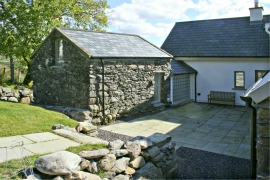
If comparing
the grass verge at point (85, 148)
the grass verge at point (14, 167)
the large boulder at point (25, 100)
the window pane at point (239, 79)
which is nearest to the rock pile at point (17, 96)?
the large boulder at point (25, 100)

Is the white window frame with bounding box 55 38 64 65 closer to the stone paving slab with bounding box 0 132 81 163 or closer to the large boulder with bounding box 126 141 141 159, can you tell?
the stone paving slab with bounding box 0 132 81 163

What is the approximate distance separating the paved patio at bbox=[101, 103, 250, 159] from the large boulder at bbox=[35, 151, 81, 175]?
17.9 feet

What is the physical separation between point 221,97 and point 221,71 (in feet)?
5.95

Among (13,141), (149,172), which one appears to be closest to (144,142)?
(149,172)

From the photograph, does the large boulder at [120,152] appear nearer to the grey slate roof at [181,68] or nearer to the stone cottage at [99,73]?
the stone cottage at [99,73]

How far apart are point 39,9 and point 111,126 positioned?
33.9ft

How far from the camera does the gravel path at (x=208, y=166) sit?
6.75 metres

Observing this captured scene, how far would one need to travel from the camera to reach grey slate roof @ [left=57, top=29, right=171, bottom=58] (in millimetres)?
12327

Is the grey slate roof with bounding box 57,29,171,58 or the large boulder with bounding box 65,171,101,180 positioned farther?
the grey slate roof with bounding box 57,29,171,58

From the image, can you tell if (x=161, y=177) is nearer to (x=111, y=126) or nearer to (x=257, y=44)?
(x=111, y=126)

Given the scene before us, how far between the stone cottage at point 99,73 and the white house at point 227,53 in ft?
13.8

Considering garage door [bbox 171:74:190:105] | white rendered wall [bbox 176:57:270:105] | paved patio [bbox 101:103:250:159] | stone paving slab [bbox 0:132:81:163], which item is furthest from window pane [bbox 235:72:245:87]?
stone paving slab [bbox 0:132:81:163]

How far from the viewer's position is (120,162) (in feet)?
17.9

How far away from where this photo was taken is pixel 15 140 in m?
7.12
